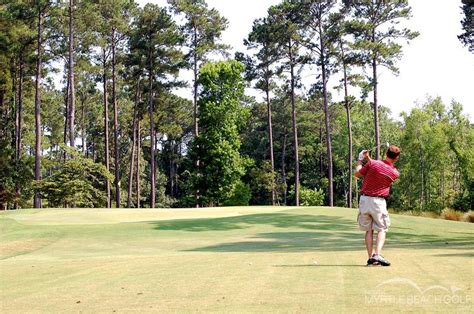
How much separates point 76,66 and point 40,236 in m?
32.4

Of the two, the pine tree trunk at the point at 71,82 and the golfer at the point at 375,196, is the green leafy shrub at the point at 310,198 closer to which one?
the pine tree trunk at the point at 71,82

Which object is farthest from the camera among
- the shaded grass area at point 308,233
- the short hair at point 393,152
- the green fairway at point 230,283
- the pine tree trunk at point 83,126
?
the pine tree trunk at point 83,126

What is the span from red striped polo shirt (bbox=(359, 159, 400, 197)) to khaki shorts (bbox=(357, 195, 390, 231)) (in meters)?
0.11

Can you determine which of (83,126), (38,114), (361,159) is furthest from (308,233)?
(83,126)

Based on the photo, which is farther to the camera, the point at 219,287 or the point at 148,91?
the point at 148,91

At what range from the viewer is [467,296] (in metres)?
5.10

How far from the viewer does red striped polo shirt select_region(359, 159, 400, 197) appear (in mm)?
8188

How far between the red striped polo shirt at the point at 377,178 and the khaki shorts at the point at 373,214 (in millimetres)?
111

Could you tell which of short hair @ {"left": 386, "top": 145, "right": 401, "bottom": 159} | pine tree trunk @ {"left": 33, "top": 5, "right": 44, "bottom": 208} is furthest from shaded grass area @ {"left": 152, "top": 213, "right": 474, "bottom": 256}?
pine tree trunk @ {"left": 33, "top": 5, "right": 44, "bottom": 208}

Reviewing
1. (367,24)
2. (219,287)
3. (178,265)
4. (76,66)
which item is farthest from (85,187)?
(219,287)

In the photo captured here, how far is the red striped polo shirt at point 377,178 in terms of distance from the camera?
8.19 m

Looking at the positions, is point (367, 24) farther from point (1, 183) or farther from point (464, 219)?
point (1, 183)

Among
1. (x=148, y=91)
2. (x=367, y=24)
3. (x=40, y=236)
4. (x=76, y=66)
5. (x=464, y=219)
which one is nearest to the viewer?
(x=40, y=236)

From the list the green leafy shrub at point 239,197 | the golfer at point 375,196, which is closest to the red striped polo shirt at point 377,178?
the golfer at point 375,196
